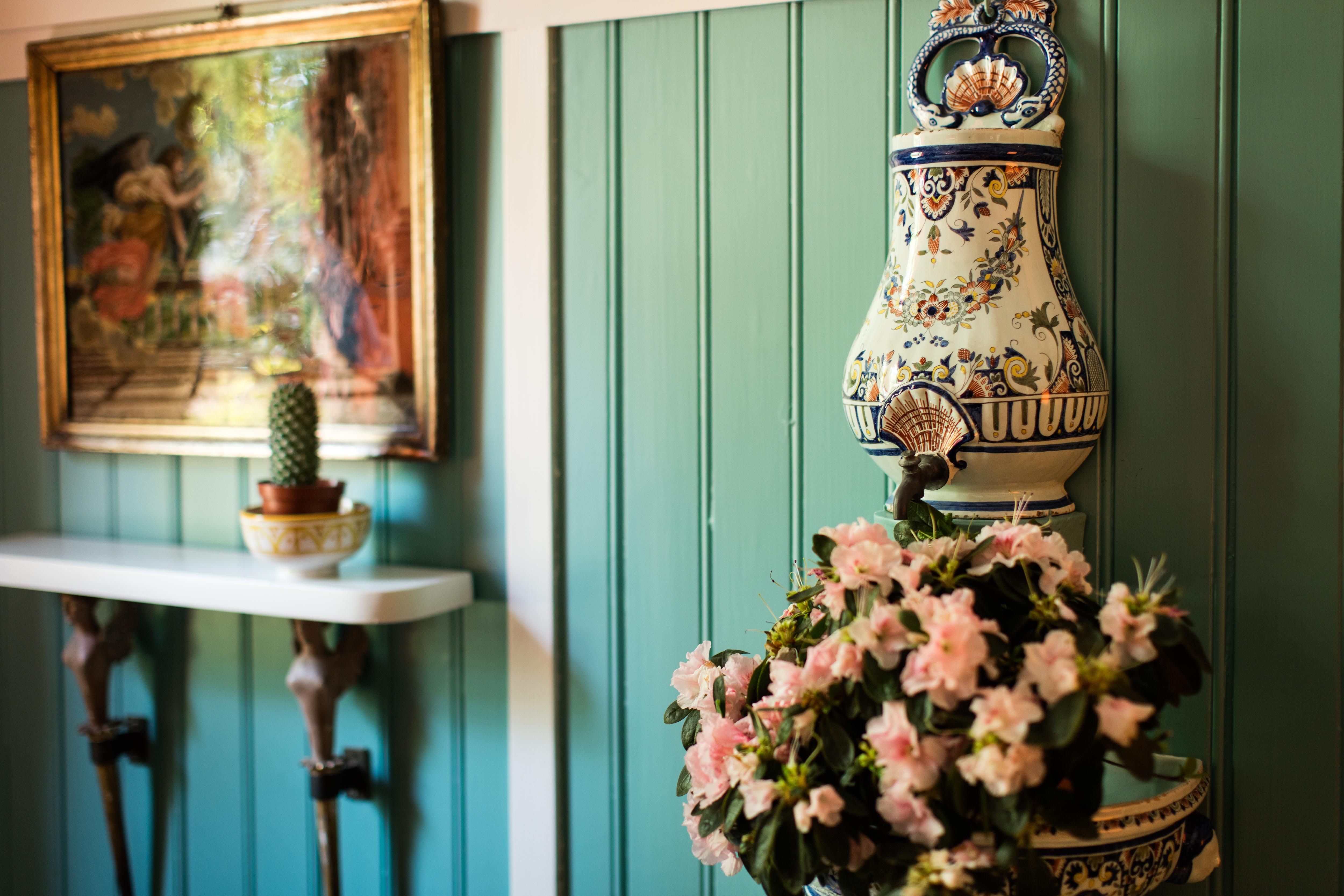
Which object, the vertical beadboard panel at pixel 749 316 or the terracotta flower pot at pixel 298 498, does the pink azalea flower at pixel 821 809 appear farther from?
the terracotta flower pot at pixel 298 498

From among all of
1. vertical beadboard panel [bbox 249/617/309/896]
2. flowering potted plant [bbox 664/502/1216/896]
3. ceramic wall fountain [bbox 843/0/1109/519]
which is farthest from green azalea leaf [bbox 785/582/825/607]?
vertical beadboard panel [bbox 249/617/309/896]

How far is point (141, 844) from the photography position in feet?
5.64

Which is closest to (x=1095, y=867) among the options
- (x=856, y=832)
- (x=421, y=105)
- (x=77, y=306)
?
(x=856, y=832)

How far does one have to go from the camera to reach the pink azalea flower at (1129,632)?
2.42ft

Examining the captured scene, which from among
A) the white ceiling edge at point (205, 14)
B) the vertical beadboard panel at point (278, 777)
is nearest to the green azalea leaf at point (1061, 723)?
the white ceiling edge at point (205, 14)

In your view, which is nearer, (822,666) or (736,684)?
(822,666)

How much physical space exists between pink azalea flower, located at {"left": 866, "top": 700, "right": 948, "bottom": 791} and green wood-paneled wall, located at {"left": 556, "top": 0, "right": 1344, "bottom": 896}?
0.51 metres

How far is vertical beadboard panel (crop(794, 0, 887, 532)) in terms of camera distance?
1.22 m

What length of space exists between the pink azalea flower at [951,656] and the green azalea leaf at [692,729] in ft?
0.73

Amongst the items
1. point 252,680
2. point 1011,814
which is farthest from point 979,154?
point 252,680

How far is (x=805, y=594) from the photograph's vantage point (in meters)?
0.91

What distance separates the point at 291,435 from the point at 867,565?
36.3 inches

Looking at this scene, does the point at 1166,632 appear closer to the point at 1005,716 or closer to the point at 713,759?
the point at 1005,716

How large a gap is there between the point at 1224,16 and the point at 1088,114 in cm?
16
